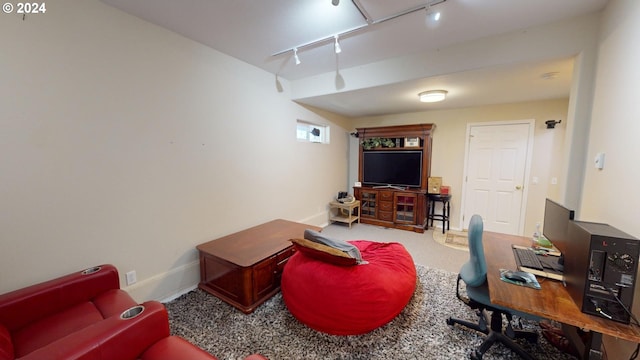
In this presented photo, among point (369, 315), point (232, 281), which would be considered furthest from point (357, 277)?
point (232, 281)

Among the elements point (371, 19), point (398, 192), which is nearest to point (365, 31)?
point (371, 19)

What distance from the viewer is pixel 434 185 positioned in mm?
4699

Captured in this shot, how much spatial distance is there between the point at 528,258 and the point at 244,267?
228cm

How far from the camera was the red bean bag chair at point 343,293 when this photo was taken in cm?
183

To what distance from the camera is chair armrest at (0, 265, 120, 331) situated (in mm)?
1365

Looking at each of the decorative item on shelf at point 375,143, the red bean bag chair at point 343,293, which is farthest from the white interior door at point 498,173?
the red bean bag chair at point 343,293

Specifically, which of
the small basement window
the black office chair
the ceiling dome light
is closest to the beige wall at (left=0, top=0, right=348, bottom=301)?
the small basement window

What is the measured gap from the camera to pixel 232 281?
7.41 feet

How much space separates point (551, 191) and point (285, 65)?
475 cm

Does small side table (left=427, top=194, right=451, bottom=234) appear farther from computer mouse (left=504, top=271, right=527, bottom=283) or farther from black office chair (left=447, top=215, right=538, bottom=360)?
computer mouse (left=504, top=271, right=527, bottom=283)

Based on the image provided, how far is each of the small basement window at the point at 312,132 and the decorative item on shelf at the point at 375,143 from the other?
94 centimetres

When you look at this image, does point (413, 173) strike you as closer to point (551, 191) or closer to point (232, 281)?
point (551, 191)

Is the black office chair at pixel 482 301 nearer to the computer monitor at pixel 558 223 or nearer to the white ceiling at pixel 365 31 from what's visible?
the computer monitor at pixel 558 223

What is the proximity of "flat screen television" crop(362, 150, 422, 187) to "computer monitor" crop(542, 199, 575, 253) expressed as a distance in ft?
9.70
